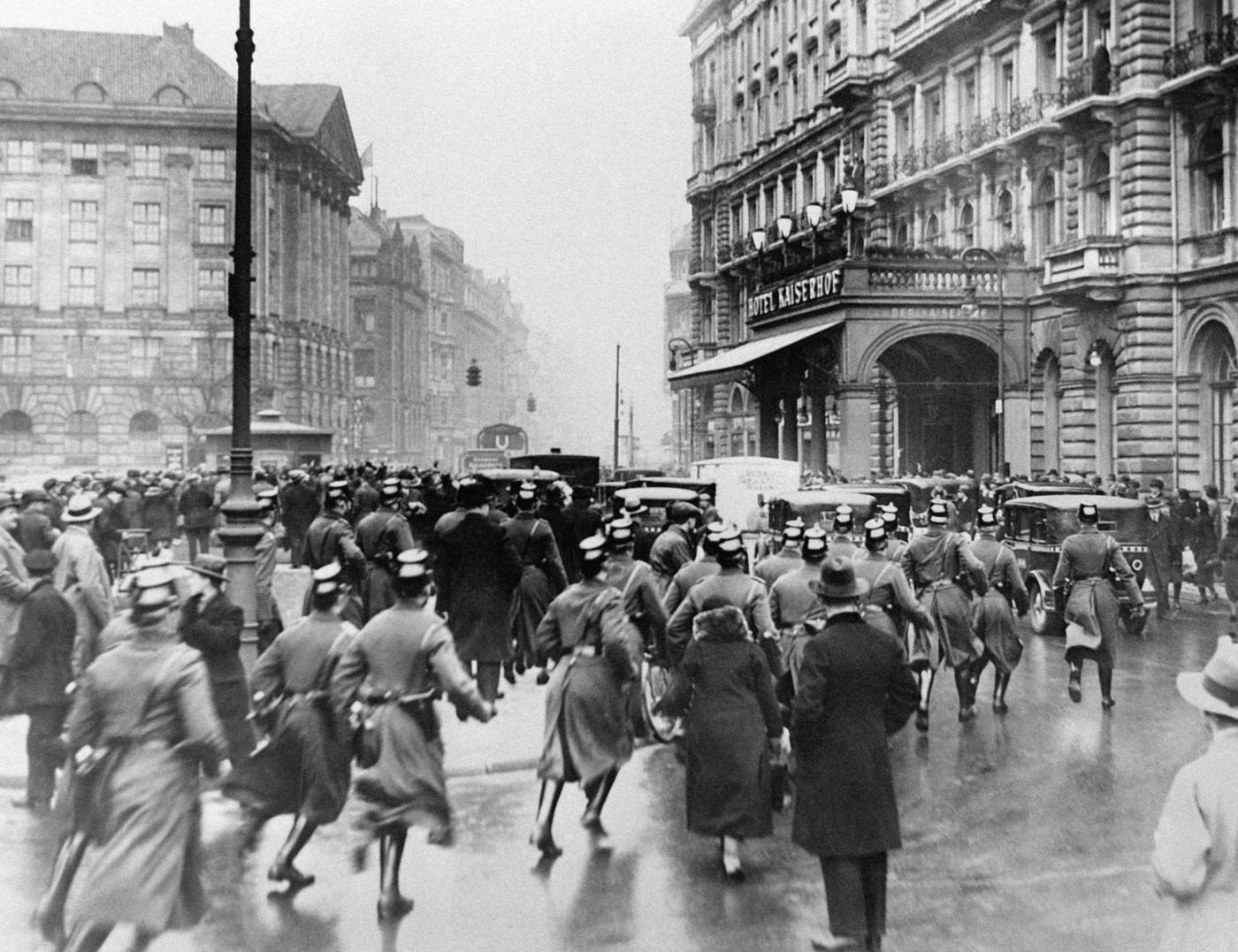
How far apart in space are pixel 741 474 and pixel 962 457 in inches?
442

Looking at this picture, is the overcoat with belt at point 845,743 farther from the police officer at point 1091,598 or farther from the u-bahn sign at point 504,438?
the u-bahn sign at point 504,438

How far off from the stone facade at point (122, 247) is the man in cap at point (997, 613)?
5713 centimetres

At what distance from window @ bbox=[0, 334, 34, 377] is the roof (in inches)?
456

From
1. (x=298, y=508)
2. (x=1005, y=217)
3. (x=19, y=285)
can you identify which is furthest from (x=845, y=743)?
(x=19, y=285)

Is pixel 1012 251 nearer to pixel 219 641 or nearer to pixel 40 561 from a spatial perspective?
pixel 219 641

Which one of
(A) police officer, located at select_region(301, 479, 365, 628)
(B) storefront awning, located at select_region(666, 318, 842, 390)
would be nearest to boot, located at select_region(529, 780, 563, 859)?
(A) police officer, located at select_region(301, 479, 365, 628)

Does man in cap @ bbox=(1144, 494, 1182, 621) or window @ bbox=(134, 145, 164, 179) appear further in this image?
window @ bbox=(134, 145, 164, 179)

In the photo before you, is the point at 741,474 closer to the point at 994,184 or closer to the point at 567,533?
the point at 994,184

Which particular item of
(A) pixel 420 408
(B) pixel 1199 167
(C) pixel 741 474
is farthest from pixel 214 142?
(B) pixel 1199 167

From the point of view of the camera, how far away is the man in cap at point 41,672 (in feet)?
29.6

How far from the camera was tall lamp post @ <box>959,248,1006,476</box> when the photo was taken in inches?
1217

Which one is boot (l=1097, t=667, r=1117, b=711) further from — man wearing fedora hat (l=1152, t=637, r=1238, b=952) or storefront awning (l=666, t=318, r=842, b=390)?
storefront awning (l=666, t=318, r=842, b=390)

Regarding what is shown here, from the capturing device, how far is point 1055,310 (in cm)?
3225

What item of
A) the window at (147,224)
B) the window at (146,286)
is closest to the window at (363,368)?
the window at (146,286)
